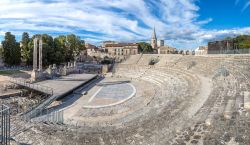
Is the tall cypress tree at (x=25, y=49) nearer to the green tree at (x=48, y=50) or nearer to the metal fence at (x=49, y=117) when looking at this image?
the green tree at (x=48, y=50)

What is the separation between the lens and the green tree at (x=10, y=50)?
46625 millimetres

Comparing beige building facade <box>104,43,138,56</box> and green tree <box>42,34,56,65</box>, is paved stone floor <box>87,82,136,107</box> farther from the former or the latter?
beige building facade <box>104,43,138,56</box>

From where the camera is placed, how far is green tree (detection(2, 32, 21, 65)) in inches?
1836

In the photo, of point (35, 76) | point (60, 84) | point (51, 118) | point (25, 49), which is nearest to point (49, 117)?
point (51, 118)

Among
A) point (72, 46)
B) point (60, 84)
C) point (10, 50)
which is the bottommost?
→ point (60, 84)

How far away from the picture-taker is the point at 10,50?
4681cm

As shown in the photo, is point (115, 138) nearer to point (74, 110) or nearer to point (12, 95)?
point (74, 110)

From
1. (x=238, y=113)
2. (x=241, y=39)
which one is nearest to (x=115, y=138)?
(x=238, y=113)

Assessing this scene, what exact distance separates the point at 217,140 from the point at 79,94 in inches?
791

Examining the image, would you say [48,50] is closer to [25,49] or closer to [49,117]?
[25,49]

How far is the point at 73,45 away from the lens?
69562 mm

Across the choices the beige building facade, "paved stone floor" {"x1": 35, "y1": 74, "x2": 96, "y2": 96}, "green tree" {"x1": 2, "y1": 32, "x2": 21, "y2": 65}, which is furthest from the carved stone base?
the beige building facade

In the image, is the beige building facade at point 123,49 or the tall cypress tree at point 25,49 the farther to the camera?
the beige building facade at point 123,49

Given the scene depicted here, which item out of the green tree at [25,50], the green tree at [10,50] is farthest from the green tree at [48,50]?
the green tree at [10,50]
